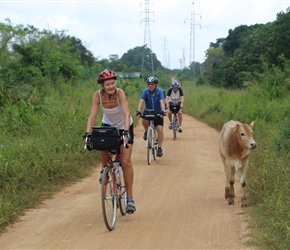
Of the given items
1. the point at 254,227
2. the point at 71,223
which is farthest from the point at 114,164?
the point at 254,227

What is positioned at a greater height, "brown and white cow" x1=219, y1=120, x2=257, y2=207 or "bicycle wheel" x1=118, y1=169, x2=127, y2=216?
"brown and white cow" x1=219, y1=120, x2=257, y2=207

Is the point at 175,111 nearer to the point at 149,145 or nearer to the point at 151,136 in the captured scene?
the point at 151,136

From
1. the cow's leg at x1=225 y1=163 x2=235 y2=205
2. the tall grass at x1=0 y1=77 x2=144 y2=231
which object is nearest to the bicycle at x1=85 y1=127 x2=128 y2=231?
the tall grass at x1=0 y1=77 x2=144 y2=231

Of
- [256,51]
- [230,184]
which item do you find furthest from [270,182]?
[256,51]

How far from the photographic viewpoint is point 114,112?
23.9 feet

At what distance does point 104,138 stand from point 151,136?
5.88 meters

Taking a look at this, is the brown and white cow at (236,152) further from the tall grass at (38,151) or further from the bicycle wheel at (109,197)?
the tall grass at (38,151)

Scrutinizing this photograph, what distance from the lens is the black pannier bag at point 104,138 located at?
671 cm

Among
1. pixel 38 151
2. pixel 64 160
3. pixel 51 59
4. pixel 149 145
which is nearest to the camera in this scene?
pixel 38 151

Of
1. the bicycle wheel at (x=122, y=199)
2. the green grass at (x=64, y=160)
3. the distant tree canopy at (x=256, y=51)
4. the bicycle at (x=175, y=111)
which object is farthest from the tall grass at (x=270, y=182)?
the distant tree canopy at (x=256, y=51)

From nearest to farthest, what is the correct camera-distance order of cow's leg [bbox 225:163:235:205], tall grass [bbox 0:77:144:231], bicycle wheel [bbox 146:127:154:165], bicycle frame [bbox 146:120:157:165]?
cow's leg [bbox 225:163:235:205] → tall grass [bbox 0:77:144:231] → bicycle wheel [bbox 146:127:154:165] → bicycle frame [bbox 146:120:157:165]

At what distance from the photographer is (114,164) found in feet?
23.6

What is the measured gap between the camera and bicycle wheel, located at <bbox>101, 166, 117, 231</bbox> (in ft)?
21.9

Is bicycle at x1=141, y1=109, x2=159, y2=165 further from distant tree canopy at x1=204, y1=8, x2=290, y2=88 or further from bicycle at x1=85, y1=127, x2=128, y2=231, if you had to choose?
distant tree canopy at x1=204, y1=8, x2=290, y2=88
